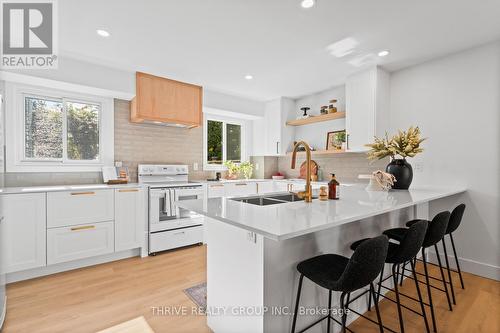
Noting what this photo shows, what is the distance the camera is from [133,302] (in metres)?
2.19

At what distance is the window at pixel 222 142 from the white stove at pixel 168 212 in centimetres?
95

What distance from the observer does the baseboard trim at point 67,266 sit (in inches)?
102

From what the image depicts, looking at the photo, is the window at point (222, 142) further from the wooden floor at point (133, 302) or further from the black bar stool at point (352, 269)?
the black bar stool at point (352, 269)

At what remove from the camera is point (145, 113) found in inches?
136

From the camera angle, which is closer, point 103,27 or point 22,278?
point 103,27

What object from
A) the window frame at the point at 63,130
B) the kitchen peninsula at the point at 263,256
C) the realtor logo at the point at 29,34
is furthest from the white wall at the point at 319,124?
the realtor logo at the point at 29,34

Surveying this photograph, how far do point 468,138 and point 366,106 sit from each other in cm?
119

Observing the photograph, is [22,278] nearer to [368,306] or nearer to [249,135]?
[368,306]

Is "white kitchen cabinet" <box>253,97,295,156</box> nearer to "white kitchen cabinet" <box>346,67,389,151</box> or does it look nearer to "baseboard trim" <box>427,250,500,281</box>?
"white kitchen cabinet" <box>346,67,389,151</box>

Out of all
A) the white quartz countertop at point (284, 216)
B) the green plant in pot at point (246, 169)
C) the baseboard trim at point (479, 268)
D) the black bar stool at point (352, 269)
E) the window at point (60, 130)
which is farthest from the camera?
the green plant in pot at point (246, 169)

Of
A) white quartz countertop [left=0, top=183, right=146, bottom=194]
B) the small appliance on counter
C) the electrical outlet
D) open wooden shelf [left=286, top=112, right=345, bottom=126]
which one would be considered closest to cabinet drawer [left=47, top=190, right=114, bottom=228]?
white quartz countertop [left=0, top=183, right=146, bottom=194]

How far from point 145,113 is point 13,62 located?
55.2 inches

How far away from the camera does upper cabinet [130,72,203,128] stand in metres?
3.45

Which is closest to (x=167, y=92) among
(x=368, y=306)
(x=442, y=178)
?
(x=368, y=306)
